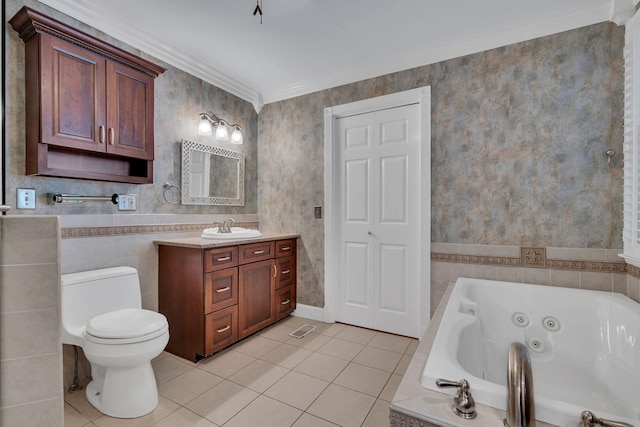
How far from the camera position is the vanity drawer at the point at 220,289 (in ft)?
7.14

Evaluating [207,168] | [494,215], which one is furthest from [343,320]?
[207,168]

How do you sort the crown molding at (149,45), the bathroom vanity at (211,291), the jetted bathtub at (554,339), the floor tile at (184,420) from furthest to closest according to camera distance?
A: the bathroom vanity at (211,291) → the crown molding at (149,45) → the floor tile at (184,420) → the jetted bathtub at (554,339)

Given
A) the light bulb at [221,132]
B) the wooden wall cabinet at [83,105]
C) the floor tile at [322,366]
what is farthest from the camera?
the light bulb at [221,132]

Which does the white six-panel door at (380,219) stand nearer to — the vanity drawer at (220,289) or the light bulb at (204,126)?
the vanity drawer at (220,289)

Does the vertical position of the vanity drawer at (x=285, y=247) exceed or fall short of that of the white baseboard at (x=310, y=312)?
it exceeds it

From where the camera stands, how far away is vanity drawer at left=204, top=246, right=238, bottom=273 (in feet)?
7.12

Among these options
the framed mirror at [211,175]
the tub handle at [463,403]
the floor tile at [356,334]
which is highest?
the framed mirror at [211,175]

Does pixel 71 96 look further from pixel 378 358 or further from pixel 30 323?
pixel 378 358

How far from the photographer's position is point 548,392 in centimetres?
158

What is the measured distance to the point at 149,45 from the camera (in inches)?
90.2

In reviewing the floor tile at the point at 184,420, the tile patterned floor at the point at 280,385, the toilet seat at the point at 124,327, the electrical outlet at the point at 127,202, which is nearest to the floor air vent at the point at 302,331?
the tile patterned floor at the point at 280,385

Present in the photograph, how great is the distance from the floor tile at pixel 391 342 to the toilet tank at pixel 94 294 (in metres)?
1.88

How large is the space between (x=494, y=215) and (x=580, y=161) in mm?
618

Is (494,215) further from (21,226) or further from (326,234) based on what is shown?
(21,226)
